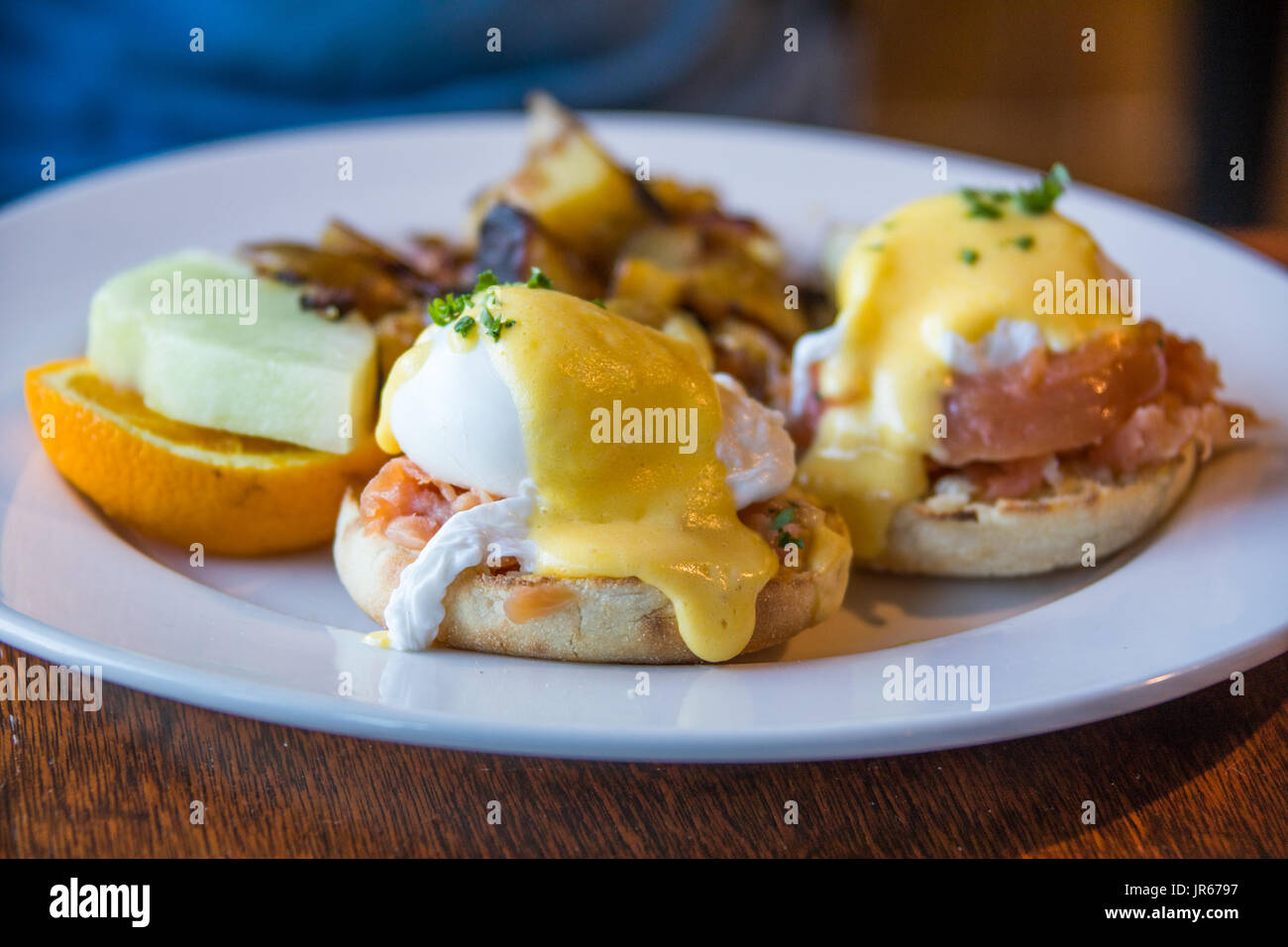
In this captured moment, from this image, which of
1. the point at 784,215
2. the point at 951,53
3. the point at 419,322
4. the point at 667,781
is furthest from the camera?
the point at 951,53

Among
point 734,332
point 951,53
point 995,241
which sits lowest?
point 734,332

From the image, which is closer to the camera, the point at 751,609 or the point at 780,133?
the point at 751,609

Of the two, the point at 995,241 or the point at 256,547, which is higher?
the point at 995,241

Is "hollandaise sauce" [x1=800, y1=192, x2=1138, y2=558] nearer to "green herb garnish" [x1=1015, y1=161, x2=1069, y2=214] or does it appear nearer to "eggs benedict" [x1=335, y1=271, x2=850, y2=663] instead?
"green herb garnish" [x1=1015, y1=161, x2=1069, y2=214]

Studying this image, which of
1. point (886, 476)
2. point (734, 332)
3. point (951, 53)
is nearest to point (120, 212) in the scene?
point (734, 332)

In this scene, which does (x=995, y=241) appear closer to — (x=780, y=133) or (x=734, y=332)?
(x=734, y=332)

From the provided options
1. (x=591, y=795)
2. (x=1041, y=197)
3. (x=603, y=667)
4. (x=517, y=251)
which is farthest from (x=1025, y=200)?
(x=591, y=795)
